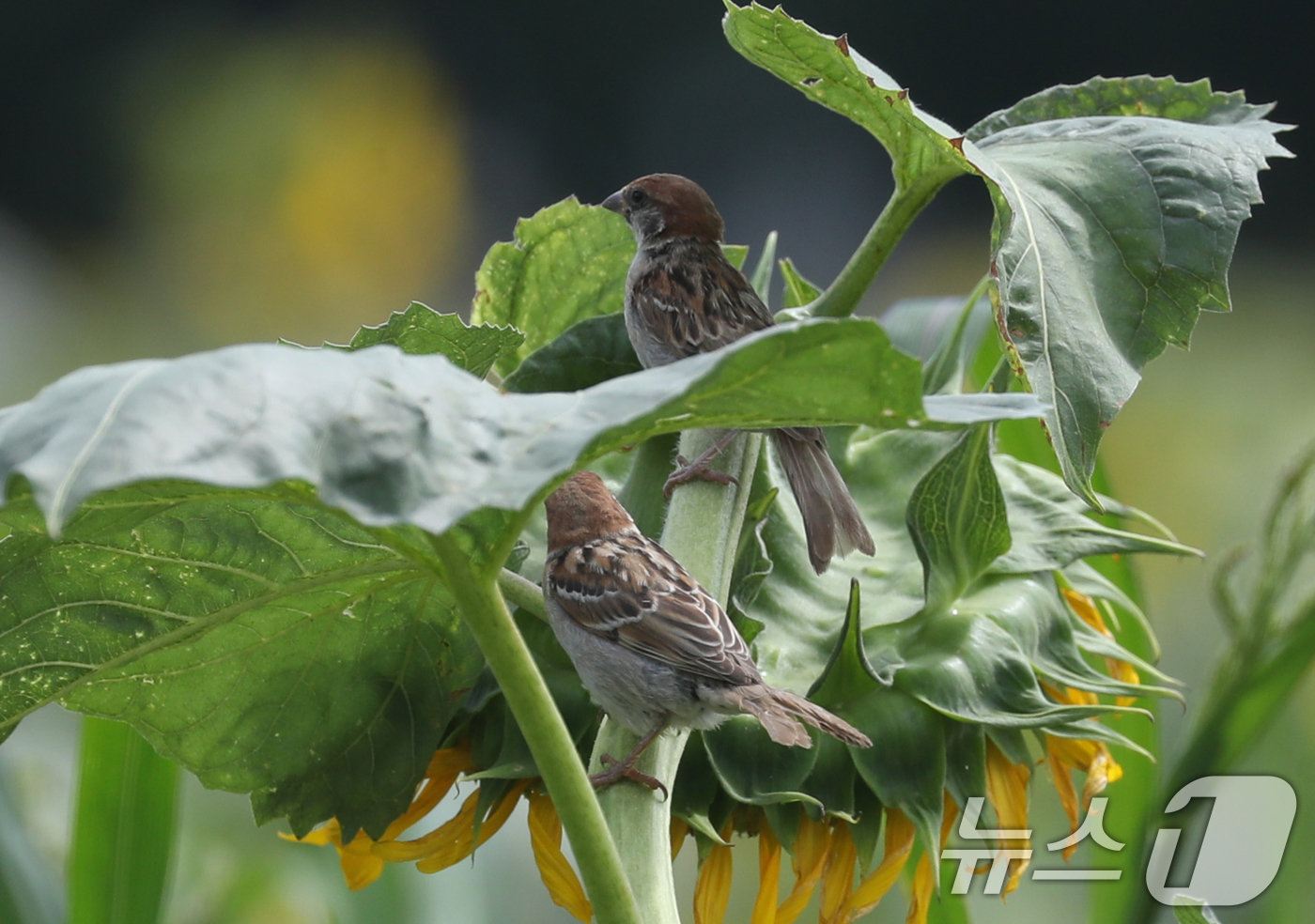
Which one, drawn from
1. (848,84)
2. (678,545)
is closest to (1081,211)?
(848,84)

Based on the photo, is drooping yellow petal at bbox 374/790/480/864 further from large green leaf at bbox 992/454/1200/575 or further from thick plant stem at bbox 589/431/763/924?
large green leaf at bbox 992/454/1200/575

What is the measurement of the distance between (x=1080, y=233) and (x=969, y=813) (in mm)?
283

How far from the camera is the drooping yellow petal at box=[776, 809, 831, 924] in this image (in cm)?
62

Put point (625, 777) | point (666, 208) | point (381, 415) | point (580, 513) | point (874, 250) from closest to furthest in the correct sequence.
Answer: point (381, 415) → point (625, 777) → point (874, 250) → point (580, 513) → point (666, 208)

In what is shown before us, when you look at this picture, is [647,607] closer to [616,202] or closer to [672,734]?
[672,734]

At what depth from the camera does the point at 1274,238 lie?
3.29m

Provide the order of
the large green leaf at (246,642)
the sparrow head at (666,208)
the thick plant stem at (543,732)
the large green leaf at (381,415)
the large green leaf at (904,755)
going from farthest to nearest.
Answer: the sparrow head at (666,208)
the large green leaf at (904,755)
the large green leaf at (246,642)
the thick plant stem at (543,732)
the large green leaf at (381,415)

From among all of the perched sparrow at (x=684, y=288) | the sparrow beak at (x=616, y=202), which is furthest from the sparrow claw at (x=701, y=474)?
the sparrow beak at (x=616, y=202)

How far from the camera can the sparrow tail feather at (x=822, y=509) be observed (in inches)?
25.7

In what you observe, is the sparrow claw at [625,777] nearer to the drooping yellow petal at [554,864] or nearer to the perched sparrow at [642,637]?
the perched sparrow at [642,637]

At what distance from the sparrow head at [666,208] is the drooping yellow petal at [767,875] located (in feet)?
1.45

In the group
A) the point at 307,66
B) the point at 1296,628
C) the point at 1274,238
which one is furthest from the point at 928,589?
the point at 307,66

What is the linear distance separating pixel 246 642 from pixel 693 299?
0.54 meters

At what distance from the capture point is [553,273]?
2.52 feet
